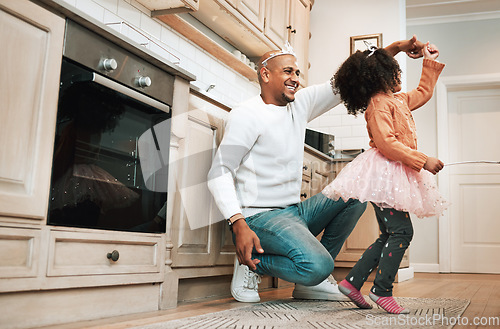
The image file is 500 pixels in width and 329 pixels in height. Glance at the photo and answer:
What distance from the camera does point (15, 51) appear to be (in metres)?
1.26

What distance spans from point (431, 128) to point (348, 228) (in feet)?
11.4

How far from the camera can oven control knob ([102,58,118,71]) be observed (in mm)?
1535

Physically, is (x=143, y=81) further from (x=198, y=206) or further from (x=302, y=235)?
(x=302, y=235)

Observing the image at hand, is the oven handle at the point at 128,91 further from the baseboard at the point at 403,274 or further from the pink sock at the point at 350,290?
the baseboard at the point at 403,274

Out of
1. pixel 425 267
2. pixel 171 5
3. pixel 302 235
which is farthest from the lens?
pixel 425 267

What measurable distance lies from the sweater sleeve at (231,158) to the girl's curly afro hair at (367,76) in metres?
0.42

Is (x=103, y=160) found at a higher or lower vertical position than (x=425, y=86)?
lower

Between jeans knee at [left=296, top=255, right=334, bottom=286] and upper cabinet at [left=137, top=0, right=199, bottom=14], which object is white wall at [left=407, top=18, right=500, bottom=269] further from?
jeans knee at [left=296, top=255, right=334, bottom=286]

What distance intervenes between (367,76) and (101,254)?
1.17 metres

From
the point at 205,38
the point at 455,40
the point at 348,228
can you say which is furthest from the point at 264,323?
the point at 455,40

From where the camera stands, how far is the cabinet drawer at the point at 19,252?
4.00 ft

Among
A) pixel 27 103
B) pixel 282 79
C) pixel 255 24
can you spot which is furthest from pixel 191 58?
pixel 27 103

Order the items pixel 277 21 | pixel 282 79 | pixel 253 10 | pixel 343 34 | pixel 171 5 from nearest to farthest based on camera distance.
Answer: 1. pixel 282 79
2. pixel 171 5
3. pixel 253 10
4. pixel 277 21
5. pixel 343 34

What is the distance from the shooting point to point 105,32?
153 cm
